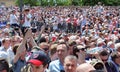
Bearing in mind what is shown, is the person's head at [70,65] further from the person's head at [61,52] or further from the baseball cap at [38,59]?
the person's head at [61,52]

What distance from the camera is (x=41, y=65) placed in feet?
15.6

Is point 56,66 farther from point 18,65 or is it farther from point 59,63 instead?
point 18,65

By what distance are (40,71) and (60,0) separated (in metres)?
85.1

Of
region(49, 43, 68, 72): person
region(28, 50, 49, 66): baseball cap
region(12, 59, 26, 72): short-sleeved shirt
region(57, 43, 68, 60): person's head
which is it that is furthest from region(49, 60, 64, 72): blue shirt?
region(28, 50, 49, 66): baseball cap

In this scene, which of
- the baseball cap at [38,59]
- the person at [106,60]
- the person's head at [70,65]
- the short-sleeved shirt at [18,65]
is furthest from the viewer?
the person at [106,60]

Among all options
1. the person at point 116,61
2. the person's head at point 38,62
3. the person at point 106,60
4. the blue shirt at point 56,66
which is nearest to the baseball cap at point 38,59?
the person's head at point 38,62

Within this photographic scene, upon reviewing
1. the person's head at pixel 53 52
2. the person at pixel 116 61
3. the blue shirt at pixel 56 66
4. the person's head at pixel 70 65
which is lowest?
the person at pixel 116 61

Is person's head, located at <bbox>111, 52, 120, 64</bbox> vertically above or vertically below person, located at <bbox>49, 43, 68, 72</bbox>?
below

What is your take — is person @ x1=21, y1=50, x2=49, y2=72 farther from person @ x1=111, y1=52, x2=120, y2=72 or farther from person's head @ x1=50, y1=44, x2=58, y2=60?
person @ x1=111, y1=52, x2=120, y2=72

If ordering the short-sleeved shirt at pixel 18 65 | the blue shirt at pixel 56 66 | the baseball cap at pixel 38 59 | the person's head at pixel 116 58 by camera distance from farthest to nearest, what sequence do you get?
the person's head at pixel 116 58 → the short-sleeved shirt at pixel 18 65 → the blue shirt at pixel 56 66 → the baseball cap at pixel 38 59

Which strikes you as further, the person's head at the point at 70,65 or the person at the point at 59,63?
the person at the point at 59,63

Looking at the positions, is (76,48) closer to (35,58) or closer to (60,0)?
(35,58)

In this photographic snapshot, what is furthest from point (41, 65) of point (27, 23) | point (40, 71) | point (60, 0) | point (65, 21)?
point (60, 0)

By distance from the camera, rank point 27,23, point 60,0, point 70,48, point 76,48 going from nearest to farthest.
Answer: point 76,48
point 70,48
point 27,23
point 60,0
